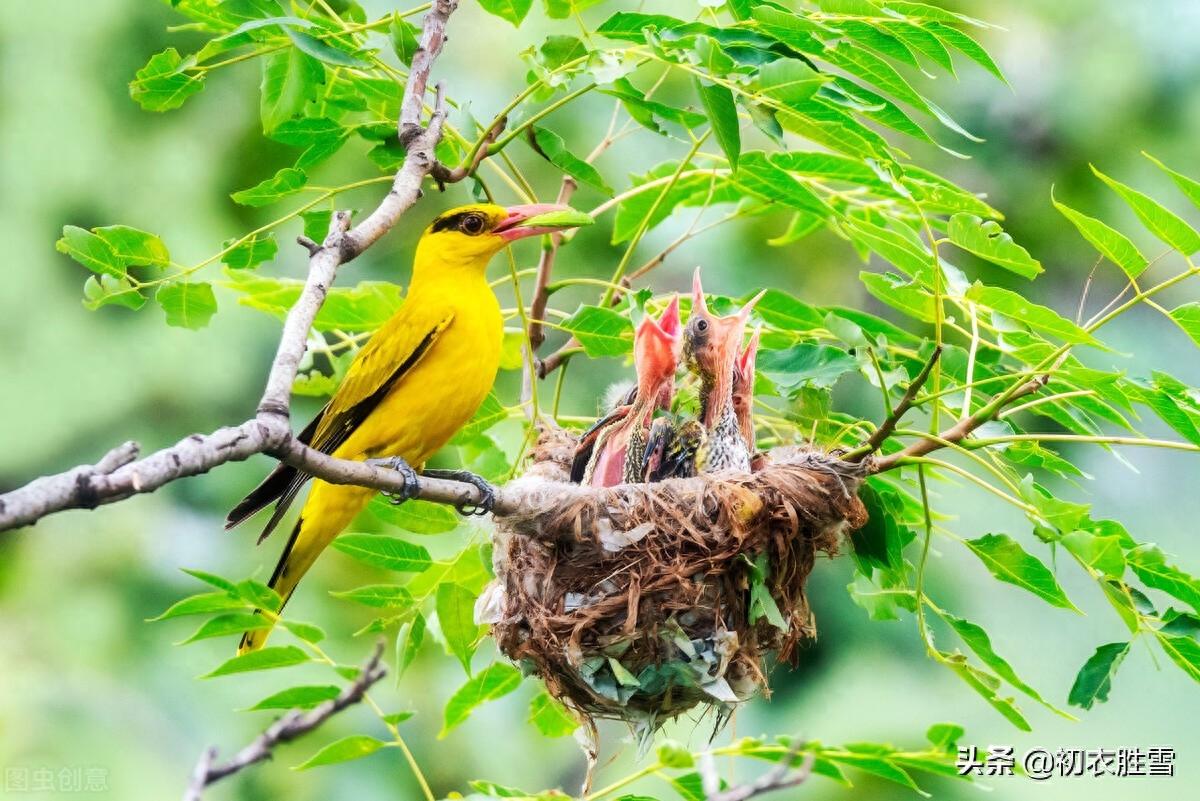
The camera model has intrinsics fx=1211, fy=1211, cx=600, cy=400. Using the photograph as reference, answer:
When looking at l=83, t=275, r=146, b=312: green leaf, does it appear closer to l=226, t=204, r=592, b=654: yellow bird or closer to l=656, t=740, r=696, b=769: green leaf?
l=226, t=204, r=592, b=654: yellow bird

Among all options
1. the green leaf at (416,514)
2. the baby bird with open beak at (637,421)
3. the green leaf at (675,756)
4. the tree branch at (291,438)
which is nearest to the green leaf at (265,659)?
the tree branch at (291,438)

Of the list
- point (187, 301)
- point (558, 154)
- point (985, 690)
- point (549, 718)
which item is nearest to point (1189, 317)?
point (985, 690)

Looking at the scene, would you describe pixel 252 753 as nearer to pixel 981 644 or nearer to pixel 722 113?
pixel 722 113

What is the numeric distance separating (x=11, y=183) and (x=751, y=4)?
5.59 metres

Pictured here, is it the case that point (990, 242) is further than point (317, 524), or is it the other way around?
point (317, 524)

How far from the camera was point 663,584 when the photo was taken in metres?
3.26

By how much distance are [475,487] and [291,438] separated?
0.89 metres

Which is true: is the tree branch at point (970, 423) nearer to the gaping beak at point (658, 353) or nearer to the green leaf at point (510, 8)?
the gaping beak at point (658, 353)

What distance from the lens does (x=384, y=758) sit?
19.8 feet

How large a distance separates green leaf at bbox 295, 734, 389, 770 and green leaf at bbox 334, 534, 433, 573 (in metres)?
0.96

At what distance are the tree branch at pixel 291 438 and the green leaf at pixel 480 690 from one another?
2.81 feet

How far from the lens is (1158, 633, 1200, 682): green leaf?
2605mm

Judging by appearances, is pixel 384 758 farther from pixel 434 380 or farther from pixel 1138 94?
pixel 1138 94

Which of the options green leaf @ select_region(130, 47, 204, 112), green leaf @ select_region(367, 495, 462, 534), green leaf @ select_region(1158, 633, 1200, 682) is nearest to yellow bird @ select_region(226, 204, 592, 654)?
green leaf @ select_region(367, 495, 462, 534)
